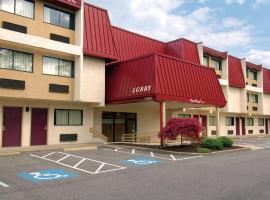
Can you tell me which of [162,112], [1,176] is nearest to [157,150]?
[162,112]

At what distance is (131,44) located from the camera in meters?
28.1

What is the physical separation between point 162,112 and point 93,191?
41.6 feet

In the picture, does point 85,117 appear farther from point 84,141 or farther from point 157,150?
point 157,150

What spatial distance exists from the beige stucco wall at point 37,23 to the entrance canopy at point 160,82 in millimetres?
5021

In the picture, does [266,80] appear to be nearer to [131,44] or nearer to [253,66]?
[253,66]

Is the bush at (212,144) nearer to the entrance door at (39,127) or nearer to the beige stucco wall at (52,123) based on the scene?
the beige stucco wall at (52,123)

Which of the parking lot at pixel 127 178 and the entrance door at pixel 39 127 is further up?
the entrance door at pixel 39 127

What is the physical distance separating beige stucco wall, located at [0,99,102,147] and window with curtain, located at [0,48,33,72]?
2290mm

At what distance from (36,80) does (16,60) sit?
5.66ft

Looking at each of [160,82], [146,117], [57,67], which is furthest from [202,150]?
[146,117]

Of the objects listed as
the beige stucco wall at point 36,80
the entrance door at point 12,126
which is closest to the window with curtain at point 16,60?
the beige stucco wall at point 36,80

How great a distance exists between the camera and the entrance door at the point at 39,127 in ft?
70.0

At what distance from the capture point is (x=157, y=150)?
19.5m

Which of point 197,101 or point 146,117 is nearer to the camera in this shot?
point 197,101
